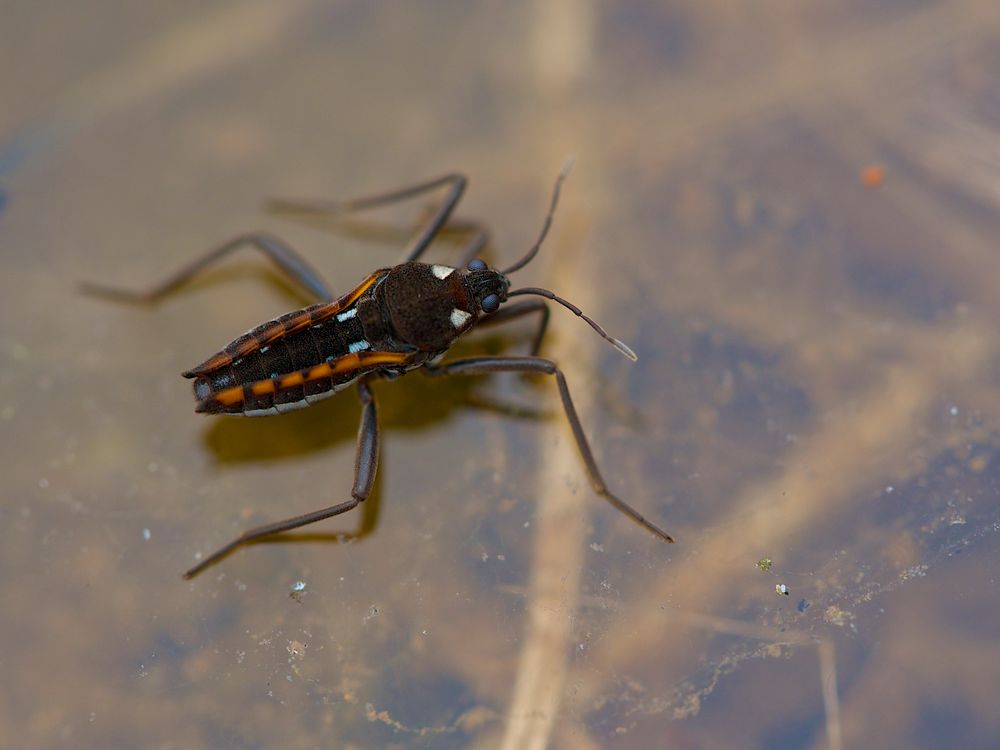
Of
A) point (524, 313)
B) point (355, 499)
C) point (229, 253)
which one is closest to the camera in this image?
point (355, 499)

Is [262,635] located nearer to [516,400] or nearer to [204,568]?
[204,568]

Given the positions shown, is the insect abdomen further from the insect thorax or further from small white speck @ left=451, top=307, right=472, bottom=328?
small white speck @ left=451, top=307, right=472, bottom=328

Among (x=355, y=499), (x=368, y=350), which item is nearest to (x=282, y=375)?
(x=368, y=350)

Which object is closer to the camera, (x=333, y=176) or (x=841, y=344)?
(x=841, y=344)

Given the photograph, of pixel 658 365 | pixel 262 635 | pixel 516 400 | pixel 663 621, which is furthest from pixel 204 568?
pixel 658 365

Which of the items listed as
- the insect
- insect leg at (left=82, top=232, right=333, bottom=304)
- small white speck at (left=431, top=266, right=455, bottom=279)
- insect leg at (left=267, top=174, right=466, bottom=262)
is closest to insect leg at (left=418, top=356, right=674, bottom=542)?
the insect

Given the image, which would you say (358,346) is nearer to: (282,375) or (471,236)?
(282,375)

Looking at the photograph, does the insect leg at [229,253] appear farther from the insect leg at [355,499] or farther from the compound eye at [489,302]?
the compound eye at [489,302]

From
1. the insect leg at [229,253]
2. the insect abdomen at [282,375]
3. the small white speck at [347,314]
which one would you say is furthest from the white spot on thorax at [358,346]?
the insect leg at [229,253]
